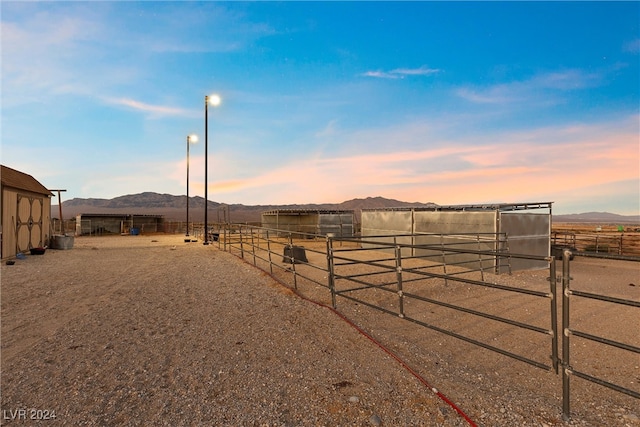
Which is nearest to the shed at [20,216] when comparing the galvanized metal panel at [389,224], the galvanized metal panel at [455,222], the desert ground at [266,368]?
the desert ground at [266,368]

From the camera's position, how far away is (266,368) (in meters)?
3.61

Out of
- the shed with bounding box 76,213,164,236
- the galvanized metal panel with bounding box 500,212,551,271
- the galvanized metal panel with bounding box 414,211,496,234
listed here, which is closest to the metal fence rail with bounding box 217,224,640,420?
the galvanized metal panel with bounding box 414,211,496,234

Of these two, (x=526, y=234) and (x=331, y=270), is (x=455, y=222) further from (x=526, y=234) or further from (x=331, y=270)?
(x=331, y=270)

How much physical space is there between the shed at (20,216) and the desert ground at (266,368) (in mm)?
8365

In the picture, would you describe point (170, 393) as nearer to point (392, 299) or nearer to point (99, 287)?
point (392, 299)

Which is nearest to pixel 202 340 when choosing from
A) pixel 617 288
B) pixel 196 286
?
pixel 196 286

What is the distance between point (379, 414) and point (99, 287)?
7600mm

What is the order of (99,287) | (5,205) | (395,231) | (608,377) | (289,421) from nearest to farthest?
1. (289,421)
2. (608,377)
3. (99,287)
4. (5,205)
5. (395,231)

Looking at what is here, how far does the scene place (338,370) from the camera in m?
3.53

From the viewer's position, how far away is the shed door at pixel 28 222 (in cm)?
1402

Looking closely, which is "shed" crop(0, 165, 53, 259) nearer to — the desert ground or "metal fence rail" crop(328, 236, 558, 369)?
the desert ground

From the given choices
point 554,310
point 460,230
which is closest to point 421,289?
point 554,310

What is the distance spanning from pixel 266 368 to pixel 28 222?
56.1 ft

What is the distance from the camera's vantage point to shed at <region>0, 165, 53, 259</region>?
1272cm
